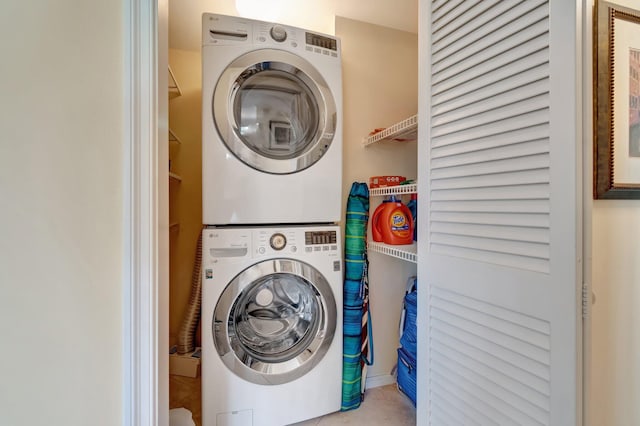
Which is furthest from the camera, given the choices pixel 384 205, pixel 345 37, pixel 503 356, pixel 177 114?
pixel 177 114

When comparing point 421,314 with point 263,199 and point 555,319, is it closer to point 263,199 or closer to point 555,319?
point 555,319

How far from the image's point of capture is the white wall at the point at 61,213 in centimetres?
61

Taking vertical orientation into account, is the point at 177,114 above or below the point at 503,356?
above

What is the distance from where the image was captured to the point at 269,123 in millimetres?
1333

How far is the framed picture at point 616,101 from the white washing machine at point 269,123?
3.11ft

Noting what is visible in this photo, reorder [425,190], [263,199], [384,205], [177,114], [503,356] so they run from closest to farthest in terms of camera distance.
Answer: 1. [503,356]
2. [425,190]
3. [263,199]
4. [384,205]
5. [177,114]

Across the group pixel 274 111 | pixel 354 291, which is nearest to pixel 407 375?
pixel 354 291

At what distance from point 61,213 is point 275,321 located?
0.97 meters

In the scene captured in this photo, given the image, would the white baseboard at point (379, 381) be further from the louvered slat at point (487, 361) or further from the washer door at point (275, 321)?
the louvered slat at point (487, 361)

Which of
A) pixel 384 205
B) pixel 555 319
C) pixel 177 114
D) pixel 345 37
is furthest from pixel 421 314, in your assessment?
pixel 177 114

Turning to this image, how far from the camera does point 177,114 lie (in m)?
1.99

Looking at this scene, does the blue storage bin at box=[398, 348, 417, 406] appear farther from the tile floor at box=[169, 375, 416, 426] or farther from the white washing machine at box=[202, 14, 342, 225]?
the white washing machine at box=[202, 14, 342, 225]

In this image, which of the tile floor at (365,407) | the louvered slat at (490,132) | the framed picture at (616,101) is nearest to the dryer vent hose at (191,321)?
the tile floor at (365,407)

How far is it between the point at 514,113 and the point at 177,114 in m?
2.07
